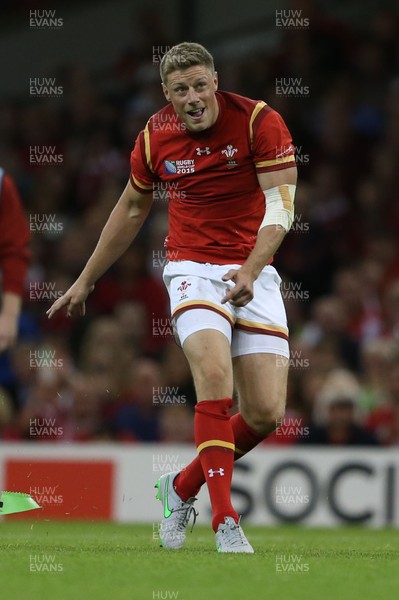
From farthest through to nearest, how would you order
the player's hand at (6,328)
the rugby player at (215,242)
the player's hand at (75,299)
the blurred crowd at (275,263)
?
the blurred crowd at (275,263) < the player's hand at (6,328) < the player's hand at (75,299) < the rugby player at (215,242)

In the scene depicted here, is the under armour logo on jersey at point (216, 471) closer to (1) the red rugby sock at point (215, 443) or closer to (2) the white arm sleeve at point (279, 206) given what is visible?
(1) the red rugby sock at point (215, 443)

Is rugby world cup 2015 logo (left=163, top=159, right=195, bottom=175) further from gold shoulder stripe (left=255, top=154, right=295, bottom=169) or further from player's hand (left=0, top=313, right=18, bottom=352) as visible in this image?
player's hand (left=0, top=313, right=18, bottom=352)

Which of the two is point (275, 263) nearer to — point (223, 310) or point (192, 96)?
point (223, 310)

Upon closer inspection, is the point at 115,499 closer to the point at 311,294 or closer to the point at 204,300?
the point at 311,294

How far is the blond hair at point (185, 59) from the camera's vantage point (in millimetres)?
6438

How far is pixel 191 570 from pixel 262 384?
4.60ft

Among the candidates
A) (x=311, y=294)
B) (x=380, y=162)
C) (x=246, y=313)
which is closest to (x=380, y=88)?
(x=380, y=162)

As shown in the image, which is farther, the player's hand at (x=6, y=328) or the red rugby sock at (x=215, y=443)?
the player's hand at (x=6, y=328)

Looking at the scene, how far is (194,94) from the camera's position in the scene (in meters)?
6.45

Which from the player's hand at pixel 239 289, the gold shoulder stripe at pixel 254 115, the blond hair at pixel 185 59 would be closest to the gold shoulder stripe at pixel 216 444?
the player's hand at pixel 239 289

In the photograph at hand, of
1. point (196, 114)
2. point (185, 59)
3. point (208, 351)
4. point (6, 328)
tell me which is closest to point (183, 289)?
point (208, 351)

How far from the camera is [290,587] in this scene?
16.7ft

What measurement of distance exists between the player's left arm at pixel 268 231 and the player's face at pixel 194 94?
39cm

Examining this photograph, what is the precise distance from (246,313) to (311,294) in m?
6.23
